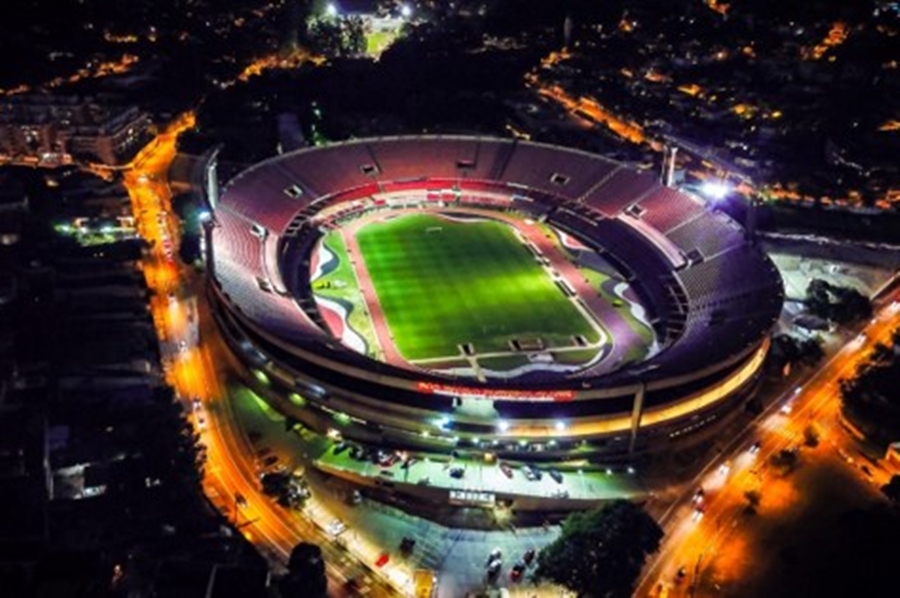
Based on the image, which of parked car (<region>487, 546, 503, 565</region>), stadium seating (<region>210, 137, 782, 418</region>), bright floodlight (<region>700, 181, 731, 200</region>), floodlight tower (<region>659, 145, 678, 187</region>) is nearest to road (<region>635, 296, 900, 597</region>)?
stadium seating (<region>210, 137, 782, 418</region>)

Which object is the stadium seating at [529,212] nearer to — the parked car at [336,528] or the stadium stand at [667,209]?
the stadium stand at [667,209]

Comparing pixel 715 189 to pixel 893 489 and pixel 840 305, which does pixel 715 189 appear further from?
Result: pixel 893 489

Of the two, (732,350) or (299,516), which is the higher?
(732,350)

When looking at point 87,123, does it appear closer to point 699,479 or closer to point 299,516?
point 299,516

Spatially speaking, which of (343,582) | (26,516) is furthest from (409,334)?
(26,516)

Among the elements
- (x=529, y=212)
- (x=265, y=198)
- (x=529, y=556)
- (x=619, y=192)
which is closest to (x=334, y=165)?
(x=265, y=198)

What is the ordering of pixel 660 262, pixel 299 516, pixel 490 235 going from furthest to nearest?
pixel 490 235
pixel 660 262
pixel 299 516
